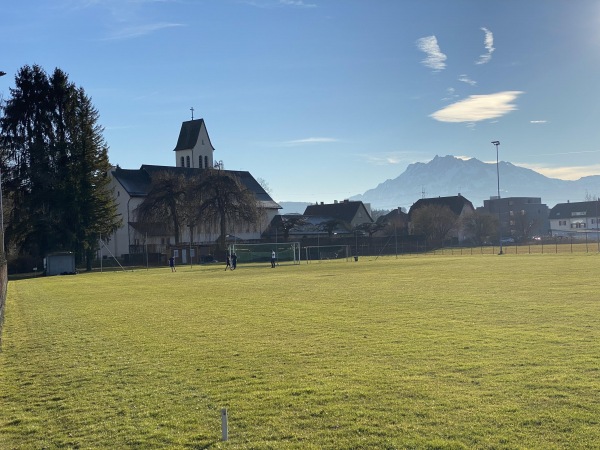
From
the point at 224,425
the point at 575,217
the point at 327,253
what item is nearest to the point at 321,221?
the point at 327,253

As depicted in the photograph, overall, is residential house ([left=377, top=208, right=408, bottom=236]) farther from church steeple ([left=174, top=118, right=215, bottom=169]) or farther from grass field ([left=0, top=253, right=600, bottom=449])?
grass field ([left=0, top=253, right=600, bottom=449])

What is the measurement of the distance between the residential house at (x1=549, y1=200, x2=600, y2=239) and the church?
8735 cm

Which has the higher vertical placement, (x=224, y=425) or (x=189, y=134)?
(x=189, y=134)

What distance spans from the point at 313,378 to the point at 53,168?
53815 millimetres

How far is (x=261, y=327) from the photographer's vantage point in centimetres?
1528

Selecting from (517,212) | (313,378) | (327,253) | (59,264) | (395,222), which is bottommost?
(313,378)

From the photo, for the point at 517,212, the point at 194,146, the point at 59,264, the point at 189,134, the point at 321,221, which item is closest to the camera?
the point at 59,264

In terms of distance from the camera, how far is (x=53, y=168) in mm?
57156

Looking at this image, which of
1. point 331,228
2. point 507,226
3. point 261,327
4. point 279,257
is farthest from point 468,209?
point 261,327

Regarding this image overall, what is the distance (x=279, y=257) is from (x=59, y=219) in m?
23.7

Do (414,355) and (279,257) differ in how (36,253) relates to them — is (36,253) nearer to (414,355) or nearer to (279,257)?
(279,257)

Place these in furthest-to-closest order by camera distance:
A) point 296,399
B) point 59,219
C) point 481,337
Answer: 1. point 59,219
2. point 481,337
3. point 296,399

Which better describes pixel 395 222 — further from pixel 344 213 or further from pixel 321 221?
pixel 321 221

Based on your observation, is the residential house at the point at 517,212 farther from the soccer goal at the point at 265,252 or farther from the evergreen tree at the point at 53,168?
the evergreen tree at the point at 53,168
